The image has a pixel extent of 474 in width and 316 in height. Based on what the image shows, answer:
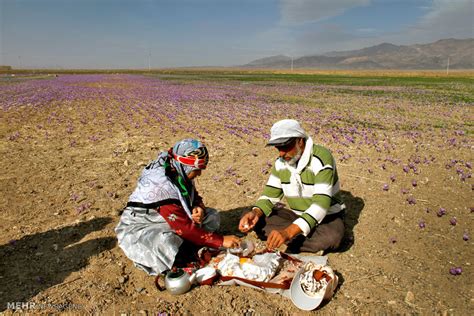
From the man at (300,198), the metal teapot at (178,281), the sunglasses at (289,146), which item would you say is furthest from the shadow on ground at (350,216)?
the metal teapot at (178,281)

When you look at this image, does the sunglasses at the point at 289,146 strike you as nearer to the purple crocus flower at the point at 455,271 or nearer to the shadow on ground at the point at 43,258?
the purple crocus flower at the point at 455,271

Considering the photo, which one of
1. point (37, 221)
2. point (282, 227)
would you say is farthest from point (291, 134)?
point (37, 221)

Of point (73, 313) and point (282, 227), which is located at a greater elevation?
point (282, 227)

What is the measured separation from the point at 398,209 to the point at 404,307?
2427 millimetres

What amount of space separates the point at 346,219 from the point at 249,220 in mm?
1909

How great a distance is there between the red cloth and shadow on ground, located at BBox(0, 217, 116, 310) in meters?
1.43

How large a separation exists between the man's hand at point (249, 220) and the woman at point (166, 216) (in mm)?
366

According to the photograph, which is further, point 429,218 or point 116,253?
point 429,218

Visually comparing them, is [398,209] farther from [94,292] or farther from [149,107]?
[149,107]

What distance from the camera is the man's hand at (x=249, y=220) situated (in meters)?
4.39

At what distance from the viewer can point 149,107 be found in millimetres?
18953

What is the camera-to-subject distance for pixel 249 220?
4469 millimetres

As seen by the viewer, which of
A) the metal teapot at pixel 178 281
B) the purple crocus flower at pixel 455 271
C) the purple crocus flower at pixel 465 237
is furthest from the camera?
the purple crocus flower at pixel 465 237

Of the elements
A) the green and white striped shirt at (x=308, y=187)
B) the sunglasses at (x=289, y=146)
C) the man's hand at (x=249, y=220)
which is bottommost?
the man's hand at (x=249, y=220)
